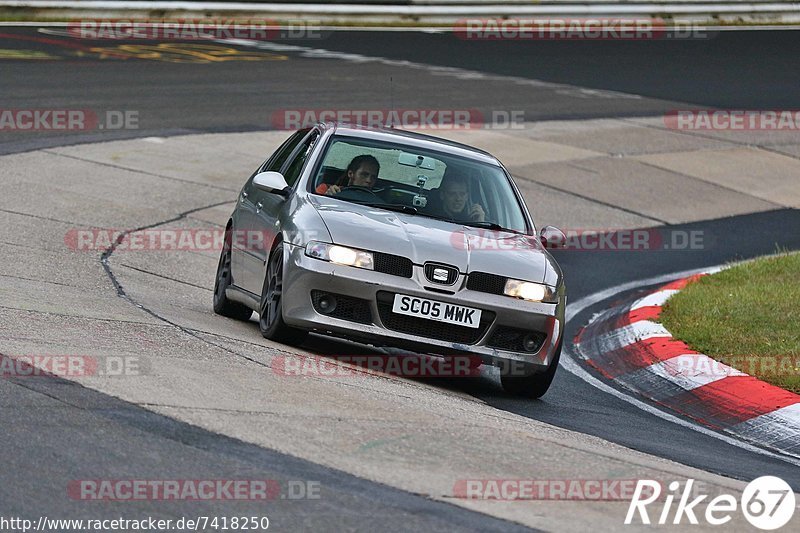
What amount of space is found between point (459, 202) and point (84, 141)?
355 inches

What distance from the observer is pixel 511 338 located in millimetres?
8680

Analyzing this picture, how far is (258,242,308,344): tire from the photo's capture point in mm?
8781

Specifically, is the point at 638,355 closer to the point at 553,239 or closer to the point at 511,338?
the point at 553,239

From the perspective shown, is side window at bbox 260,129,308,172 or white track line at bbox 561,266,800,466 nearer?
white track line at bbox 561,266,800,466

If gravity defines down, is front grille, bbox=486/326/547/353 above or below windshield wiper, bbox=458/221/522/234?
below

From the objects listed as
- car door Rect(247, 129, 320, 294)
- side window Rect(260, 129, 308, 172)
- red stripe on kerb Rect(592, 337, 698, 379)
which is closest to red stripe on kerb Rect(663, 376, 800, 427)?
red stripe on kerb Rect(592, 337, 698, 379)

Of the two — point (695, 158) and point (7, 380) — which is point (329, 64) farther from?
point (7, 380)

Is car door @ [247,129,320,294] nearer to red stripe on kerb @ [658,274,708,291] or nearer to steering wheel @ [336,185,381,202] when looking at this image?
steering wheel @ [336,185,381,202]

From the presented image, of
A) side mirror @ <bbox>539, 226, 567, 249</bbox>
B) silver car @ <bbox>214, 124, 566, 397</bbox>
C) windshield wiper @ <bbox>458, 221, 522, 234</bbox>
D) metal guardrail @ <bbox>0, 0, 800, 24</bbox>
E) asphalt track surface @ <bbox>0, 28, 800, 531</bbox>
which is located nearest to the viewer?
asphalt track surface @ <bbox>0, 28, 800, 531</bbox>

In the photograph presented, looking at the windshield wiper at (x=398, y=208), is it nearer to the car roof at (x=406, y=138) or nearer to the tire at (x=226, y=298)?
the car roof at (x=406, y=138)

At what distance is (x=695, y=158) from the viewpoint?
20531mm

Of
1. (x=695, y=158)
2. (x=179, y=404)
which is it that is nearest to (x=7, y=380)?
(x=179, y=404)

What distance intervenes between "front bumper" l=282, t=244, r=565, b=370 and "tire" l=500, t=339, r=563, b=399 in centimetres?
27

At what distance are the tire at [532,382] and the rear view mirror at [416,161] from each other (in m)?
1.56
